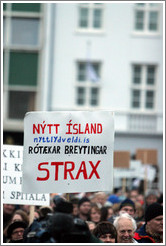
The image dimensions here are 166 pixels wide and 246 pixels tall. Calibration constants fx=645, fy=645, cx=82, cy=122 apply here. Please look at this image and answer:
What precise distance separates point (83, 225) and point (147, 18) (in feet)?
80.1

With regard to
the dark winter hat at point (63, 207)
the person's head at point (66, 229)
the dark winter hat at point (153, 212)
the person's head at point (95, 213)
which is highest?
the dark winter hat at point (63, 207)

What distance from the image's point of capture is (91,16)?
27953 mm

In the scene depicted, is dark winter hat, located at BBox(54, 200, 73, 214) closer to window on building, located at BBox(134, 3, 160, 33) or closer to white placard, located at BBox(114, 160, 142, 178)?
white placard, located at BBox(114, 160, 142, 178)

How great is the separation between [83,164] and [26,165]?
0.55 meters

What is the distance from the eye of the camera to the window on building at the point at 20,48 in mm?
27328

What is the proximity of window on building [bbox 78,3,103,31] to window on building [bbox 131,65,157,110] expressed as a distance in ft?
8.04

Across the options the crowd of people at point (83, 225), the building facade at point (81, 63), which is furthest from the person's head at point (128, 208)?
the building facade at point (81, 63)

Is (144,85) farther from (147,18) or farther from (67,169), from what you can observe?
(67,169)

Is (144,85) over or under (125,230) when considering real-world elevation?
over

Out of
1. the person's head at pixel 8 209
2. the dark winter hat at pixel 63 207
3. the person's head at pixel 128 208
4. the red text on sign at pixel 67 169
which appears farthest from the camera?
the person's head at pixel 8 209

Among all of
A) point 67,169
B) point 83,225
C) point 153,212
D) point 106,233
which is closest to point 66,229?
point 83,225

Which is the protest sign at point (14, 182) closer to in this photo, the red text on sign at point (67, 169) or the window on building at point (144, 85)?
the red text on sign at point (67, 169)

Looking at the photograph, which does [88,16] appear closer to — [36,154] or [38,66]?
[38,66]

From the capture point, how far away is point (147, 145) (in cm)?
2772
